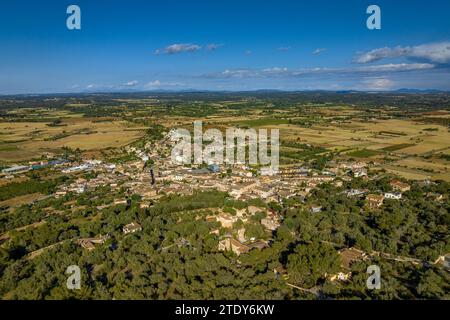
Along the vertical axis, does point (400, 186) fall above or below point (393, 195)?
above

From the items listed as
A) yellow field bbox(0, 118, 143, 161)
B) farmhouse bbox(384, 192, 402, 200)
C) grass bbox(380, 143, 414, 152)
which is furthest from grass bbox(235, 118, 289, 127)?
farmhouse bbox(384, 192, 402, 200)

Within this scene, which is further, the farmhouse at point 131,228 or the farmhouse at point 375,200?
the farmhouse at point 375,200

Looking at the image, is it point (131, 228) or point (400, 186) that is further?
point (400, 186)

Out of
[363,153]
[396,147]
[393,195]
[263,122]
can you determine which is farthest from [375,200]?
[263,122]

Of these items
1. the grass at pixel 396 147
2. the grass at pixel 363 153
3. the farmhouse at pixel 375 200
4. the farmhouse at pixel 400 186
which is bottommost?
the farmhouse at pixel 375 200

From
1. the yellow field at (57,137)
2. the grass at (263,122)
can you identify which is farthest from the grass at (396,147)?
Answer: the yellow field at (57,137)

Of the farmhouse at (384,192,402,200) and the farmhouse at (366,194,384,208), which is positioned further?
the farmhouse at (384,192,402,200)

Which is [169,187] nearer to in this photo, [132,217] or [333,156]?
[132,217]

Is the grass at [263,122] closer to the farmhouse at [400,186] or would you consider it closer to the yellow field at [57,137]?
the yellow field at [57,137]

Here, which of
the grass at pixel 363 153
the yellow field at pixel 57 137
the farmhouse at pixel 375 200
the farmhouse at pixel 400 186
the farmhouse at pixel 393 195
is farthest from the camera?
the yellow field at pixel 57 137

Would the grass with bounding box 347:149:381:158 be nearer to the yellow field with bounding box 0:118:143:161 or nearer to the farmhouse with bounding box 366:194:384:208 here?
the farmhouse with bounding box 366:194:384:208

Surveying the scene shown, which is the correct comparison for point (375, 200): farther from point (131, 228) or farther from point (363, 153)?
point (363, 153)
